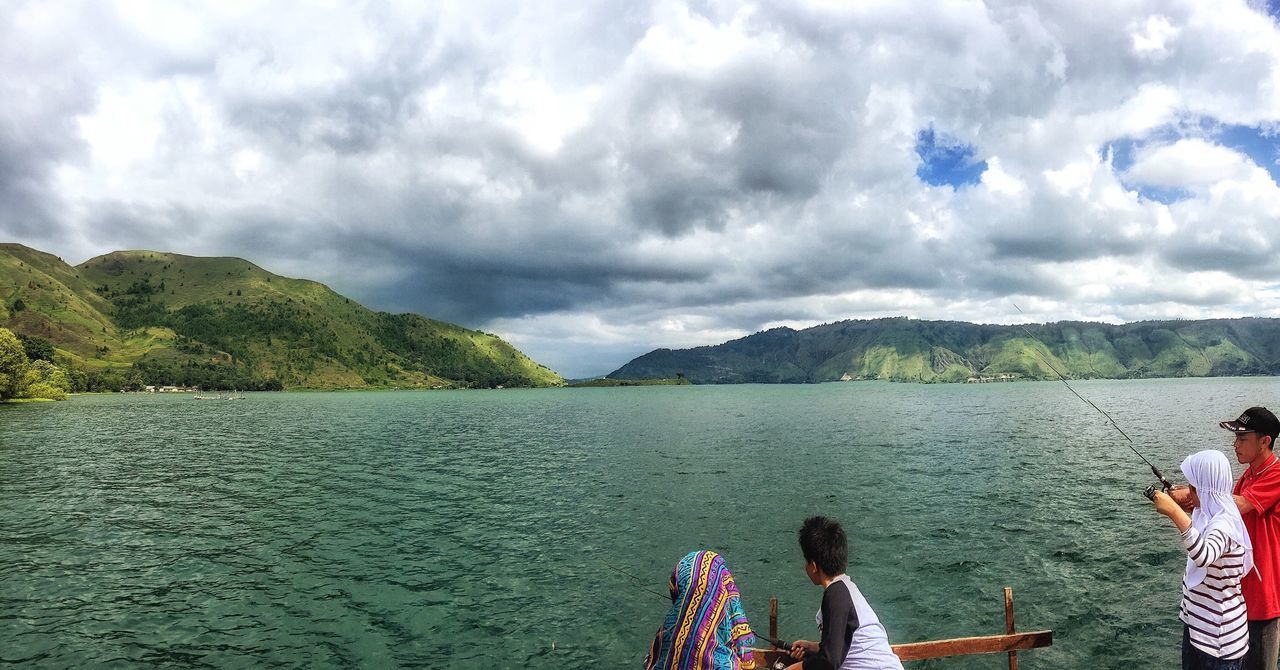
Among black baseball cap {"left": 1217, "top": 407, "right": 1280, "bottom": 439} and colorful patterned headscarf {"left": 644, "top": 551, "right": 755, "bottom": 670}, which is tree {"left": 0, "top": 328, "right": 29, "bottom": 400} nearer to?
colorful patterned headscarf {"left": 644, "top": 551, "right": 755, "bottom": 670}

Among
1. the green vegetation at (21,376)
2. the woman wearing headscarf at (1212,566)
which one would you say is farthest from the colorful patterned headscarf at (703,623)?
the green vegetation at (21,376)

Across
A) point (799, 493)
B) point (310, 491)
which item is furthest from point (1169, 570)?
point (310, 491)

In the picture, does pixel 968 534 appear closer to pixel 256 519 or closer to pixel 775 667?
pixel 775 667

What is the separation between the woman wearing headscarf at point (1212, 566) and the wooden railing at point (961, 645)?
14.4 ft

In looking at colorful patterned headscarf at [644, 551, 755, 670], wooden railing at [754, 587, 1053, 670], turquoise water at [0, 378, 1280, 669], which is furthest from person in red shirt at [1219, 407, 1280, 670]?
turquoise water at [0, 378, 1280, 669]

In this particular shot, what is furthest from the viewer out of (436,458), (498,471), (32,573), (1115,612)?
(436,458)

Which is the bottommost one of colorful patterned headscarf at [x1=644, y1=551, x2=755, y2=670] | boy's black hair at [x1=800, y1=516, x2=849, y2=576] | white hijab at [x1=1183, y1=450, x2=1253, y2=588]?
colorful patterned headscarf at [x1=644, y1=551, x2=755, y2=670]

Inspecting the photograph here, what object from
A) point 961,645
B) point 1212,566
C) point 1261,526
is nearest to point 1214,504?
point 1212,566

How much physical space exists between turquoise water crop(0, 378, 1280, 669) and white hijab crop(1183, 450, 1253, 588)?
41.6 feet

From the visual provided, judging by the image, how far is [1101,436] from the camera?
79.1 metres

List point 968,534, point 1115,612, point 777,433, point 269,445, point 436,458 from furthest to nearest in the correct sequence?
1. point 777,433
2. point 269,445
3. point 436,458
4. point 968,534
5. point 1115,612

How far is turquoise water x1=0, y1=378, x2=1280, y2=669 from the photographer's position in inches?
797

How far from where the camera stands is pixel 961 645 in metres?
13.3

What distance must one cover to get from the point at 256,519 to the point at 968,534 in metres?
41.8
